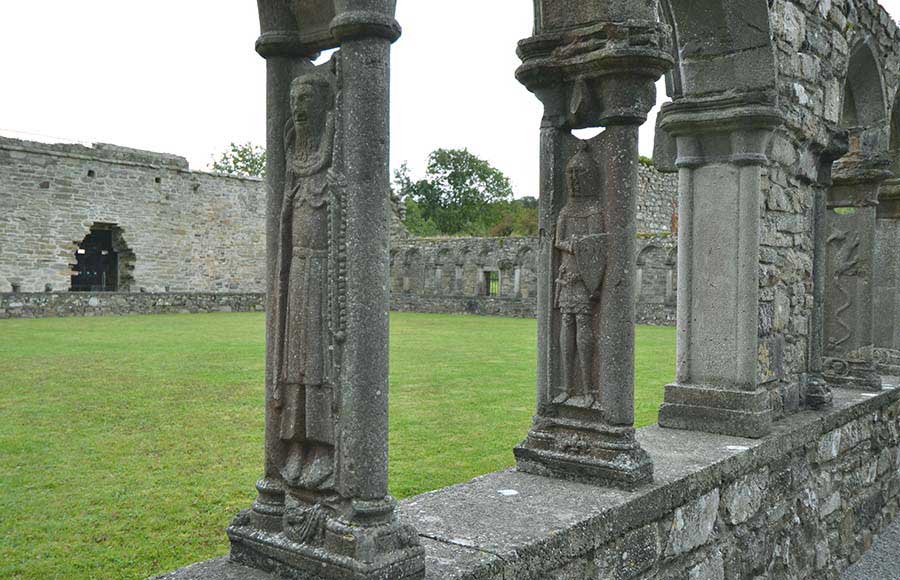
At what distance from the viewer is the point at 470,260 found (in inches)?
1168

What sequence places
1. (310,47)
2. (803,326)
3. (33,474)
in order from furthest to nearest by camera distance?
(803,326) → (33,474) → (310,47)

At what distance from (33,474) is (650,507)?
14.0ft

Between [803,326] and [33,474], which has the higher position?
[803,326]

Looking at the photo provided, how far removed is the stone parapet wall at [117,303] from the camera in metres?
21.3

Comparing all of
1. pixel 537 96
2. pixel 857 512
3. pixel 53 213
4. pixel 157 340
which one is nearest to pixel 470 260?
pixel 53 213

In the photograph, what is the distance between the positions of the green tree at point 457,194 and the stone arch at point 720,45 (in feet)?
155

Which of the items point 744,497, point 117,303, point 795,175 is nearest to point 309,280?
point 744,497

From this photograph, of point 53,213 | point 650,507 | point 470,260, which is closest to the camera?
point 650,507

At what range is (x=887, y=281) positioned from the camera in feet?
27.7

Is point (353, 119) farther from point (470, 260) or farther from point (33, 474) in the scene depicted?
point (470, 260)

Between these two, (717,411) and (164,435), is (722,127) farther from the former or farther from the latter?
(164,435)

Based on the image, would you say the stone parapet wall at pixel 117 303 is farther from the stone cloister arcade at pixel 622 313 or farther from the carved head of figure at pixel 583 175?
the carved head of figure at pixel 583 175

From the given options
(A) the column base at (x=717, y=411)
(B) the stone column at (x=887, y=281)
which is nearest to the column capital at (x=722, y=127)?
(A) the column base at (x=717, y=411)

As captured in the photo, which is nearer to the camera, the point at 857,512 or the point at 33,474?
the point at 33,474
